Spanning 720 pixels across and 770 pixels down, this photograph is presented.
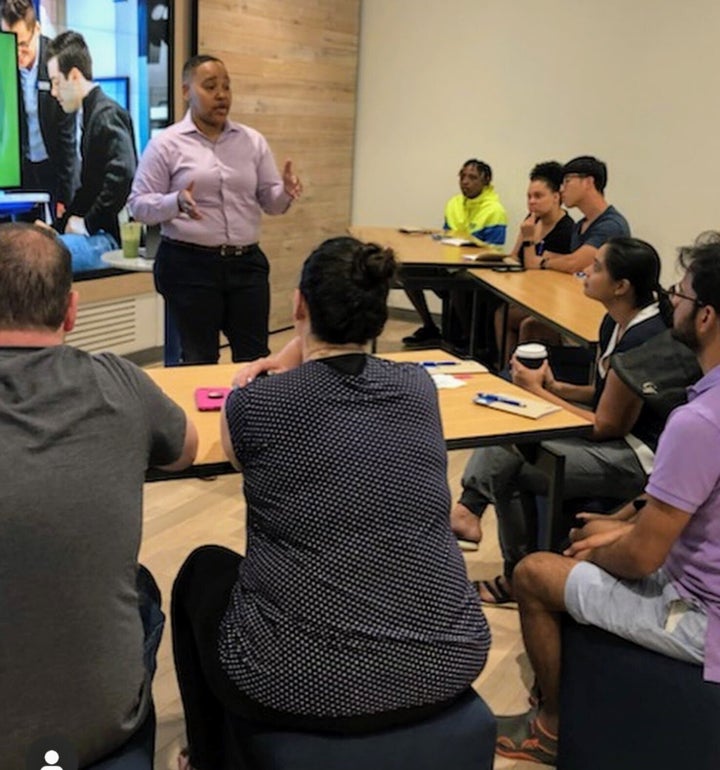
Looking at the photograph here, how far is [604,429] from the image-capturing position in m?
2.35

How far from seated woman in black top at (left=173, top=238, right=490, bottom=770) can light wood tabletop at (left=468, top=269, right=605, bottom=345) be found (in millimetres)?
1799

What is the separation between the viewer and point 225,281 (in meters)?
3.39

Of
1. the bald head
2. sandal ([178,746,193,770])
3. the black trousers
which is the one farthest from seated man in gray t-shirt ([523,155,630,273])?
the bald head

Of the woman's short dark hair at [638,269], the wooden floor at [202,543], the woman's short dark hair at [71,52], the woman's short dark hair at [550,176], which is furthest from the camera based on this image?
the woman's short dark hair at [550,176]

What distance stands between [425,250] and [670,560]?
3.50 m

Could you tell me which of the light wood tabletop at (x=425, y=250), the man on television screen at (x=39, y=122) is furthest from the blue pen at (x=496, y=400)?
the man on television screen at (x=39, y=122)

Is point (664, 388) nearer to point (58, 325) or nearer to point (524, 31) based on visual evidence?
point (58, 325)

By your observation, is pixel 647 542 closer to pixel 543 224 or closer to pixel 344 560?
pixel 344 560

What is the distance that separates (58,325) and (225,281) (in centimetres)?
201

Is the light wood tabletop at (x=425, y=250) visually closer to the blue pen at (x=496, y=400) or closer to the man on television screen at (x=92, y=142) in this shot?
the man on television screen at (x=92, y=142)

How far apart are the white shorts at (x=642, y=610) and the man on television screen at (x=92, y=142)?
3.55 meters

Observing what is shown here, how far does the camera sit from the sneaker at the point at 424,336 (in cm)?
599

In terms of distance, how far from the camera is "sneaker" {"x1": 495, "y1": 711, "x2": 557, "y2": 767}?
2037 mm

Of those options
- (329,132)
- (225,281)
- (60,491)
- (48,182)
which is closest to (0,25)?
(48,182)
